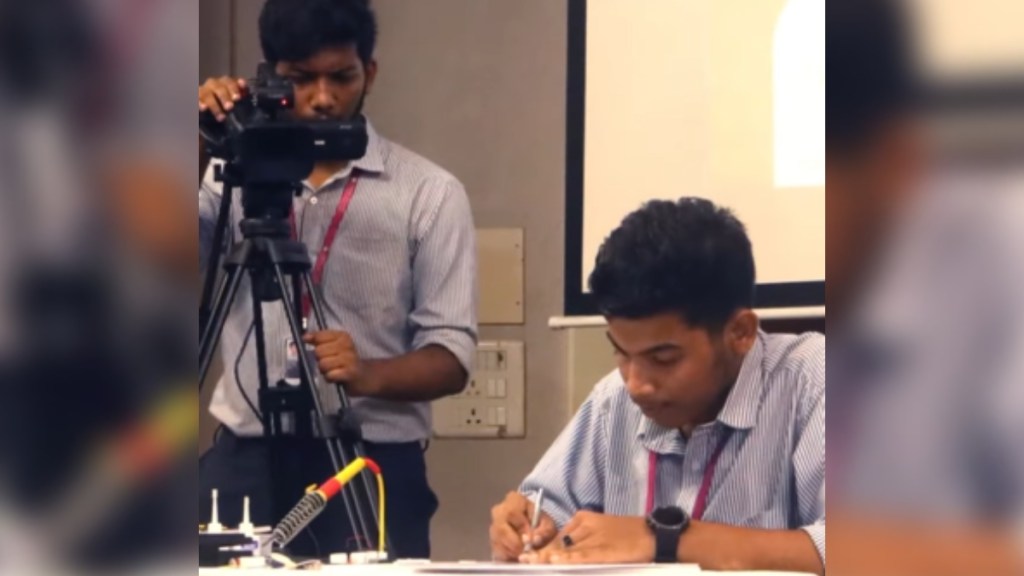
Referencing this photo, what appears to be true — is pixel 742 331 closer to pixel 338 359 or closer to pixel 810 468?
pixel 810 468

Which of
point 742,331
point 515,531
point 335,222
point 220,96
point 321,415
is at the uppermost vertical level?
point 220,96

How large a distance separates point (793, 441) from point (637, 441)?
191 mm

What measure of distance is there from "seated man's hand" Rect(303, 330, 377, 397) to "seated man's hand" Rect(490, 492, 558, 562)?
249 mm

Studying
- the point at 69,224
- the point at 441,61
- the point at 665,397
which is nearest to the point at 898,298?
the point at 69,224

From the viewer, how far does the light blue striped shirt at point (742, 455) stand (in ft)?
4.47

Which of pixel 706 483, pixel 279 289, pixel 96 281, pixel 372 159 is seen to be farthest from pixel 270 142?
pixel 96 281

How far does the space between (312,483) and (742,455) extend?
1.80ft

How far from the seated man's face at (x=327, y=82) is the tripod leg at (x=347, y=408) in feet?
0.77

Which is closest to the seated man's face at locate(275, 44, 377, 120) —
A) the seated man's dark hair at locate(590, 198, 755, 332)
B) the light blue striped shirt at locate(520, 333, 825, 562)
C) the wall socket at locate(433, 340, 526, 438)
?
the seated man's dark hair at locate(590, 198, 755, 332)

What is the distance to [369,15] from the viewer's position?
1.75 meters

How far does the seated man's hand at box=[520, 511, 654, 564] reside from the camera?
4.00 ft

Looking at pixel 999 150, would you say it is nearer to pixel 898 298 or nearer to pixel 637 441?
pixel 898 298

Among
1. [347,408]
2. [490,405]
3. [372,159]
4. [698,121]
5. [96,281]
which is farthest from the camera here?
[490,405]

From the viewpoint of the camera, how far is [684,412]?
141cm
